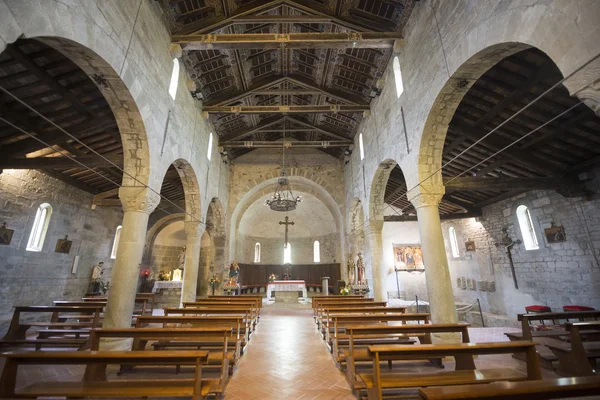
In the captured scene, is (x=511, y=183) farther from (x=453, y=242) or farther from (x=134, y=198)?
(x=134, y=198)

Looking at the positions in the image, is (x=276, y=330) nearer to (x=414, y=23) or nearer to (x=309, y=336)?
(x=309, y=336)

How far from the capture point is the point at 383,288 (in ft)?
34.4

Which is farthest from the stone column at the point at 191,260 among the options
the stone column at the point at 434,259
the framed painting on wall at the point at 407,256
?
the framed painting on wall at the point at 407,256

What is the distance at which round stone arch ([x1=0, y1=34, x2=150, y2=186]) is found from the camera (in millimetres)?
4582

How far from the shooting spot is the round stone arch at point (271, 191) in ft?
50.8

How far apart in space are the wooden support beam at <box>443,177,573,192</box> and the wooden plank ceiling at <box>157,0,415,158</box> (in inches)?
176

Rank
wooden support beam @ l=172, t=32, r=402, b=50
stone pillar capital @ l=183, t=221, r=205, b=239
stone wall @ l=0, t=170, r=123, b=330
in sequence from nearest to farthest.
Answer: wooden support beam @ l=172, t=32, r=402, b=50 → stone wall @ l=0, t=170, r=123, b=330 → stone pillar capital @ l=183, t=221, r=205, b=239

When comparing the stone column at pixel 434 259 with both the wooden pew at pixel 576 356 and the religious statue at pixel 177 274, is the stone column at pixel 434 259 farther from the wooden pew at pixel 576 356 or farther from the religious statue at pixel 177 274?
the religious statue at pixel 177 274

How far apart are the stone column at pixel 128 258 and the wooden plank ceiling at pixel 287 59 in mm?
5043

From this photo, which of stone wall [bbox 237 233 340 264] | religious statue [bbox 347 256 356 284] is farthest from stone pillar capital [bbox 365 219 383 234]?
stone wall [bbox 237 233 340 264]

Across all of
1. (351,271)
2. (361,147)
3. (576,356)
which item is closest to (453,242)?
(351,271)

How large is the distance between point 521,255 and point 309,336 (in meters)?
9.59

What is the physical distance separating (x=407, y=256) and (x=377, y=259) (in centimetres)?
765

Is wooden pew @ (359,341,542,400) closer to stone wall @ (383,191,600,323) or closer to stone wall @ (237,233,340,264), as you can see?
→ stone wall @ (383,191,600,323)
